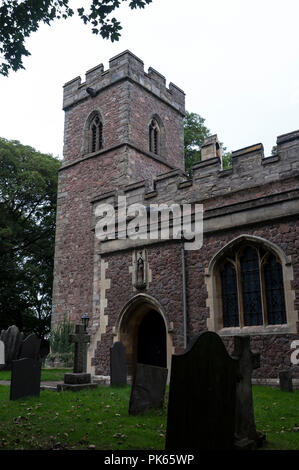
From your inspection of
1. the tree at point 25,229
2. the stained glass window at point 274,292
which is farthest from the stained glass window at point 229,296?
the tree at point 25,229

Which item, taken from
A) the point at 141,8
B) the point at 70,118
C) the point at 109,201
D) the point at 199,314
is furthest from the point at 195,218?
the point at 70,118

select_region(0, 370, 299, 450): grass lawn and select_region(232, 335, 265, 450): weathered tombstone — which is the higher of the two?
select_region(232, 335, 265, 450): weathered tombstone

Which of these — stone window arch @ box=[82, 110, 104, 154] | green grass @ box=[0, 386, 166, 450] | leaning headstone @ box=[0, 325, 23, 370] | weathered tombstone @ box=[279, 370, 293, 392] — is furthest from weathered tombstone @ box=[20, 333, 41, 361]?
stone window arch @ box=[82, 110, 104, 154]

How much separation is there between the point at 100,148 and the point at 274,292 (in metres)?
12.8

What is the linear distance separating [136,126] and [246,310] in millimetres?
12061

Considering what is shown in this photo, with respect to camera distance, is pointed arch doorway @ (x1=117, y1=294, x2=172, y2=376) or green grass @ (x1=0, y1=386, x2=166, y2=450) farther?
pointed arch doorway @ (x1=117, y1=294, x2=172, y2=376)

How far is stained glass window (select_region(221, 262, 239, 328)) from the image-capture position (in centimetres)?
970

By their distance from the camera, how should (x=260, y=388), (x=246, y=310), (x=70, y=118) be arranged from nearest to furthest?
1. (x=260, y=388)
2. (x=246, y=310)
3. (x=70, y=118)

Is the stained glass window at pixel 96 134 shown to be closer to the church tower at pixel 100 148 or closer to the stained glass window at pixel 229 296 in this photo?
the church tower at pixel 100 148

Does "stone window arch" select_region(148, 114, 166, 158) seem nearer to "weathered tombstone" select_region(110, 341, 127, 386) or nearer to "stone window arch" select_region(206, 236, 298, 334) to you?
"stone window arch" select_region(206, 236, 298, 334)

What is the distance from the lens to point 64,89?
72.4ft

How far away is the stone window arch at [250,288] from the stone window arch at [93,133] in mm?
11640

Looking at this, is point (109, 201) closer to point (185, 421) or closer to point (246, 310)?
point (246, 310)
